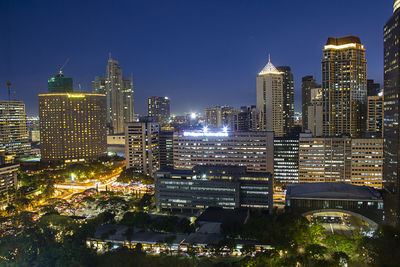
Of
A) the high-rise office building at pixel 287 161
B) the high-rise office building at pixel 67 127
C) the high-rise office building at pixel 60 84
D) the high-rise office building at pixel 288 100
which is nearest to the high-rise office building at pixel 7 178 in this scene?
the high-rise office building at pixel 67 127

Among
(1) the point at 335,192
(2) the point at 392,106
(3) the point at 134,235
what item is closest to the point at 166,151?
(3) the point at 134,235

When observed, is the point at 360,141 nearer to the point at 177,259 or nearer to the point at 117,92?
the point at 177,259

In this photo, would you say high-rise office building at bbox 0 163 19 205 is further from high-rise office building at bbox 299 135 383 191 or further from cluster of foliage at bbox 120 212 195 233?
high-rise office building at bbox 299 135 383 191

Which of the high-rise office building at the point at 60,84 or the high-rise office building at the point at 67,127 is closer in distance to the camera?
the high-rise office building at the point at 67,127

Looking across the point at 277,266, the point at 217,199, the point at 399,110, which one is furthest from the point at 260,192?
the point at 399,110

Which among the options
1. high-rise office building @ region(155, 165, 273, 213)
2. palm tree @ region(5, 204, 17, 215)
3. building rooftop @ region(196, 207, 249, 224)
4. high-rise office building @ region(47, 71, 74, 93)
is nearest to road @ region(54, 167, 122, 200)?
palm tree @ region(5, 204, 17, 215)

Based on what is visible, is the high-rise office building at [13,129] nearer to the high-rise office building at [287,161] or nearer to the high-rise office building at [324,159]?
the high-rise office building at [287,161]

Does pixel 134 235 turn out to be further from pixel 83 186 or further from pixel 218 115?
pixel 218 115
